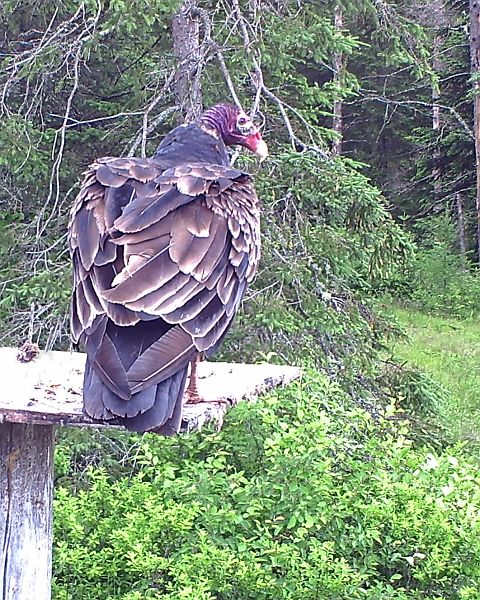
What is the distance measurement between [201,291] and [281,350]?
9.41 feet

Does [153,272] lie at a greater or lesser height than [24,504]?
greater

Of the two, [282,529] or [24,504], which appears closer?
[24,504]

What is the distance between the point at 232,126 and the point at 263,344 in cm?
165

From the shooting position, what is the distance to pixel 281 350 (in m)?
5.08

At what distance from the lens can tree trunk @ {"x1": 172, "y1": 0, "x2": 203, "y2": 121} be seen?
5.20 metres

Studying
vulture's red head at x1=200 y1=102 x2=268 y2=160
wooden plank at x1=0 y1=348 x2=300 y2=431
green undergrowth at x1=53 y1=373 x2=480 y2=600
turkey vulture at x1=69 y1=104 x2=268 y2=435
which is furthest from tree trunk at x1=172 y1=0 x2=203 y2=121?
wooden plank at x1=0 y1=348 x2=300 y2=431

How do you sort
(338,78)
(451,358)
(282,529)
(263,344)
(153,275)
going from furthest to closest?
(451,358)
(338,78)
(263,344)
(282,529)
(153,275)

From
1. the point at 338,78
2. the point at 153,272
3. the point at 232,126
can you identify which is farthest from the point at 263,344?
the point at 153,272

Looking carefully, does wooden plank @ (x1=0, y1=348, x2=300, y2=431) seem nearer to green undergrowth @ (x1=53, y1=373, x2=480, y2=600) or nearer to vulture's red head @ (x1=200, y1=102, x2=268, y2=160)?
green undergrowth @ (x1=53, y1=373, x2=480, y2=600)

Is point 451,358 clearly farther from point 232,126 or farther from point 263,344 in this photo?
point 232,126

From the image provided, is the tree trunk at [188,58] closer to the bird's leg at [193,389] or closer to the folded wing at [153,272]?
the folded wing at [153,272]

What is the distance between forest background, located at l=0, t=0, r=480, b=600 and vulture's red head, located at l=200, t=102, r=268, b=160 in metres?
1.04

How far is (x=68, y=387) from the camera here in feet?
7.88

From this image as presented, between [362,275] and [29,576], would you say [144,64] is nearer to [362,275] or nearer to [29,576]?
[362,275]
